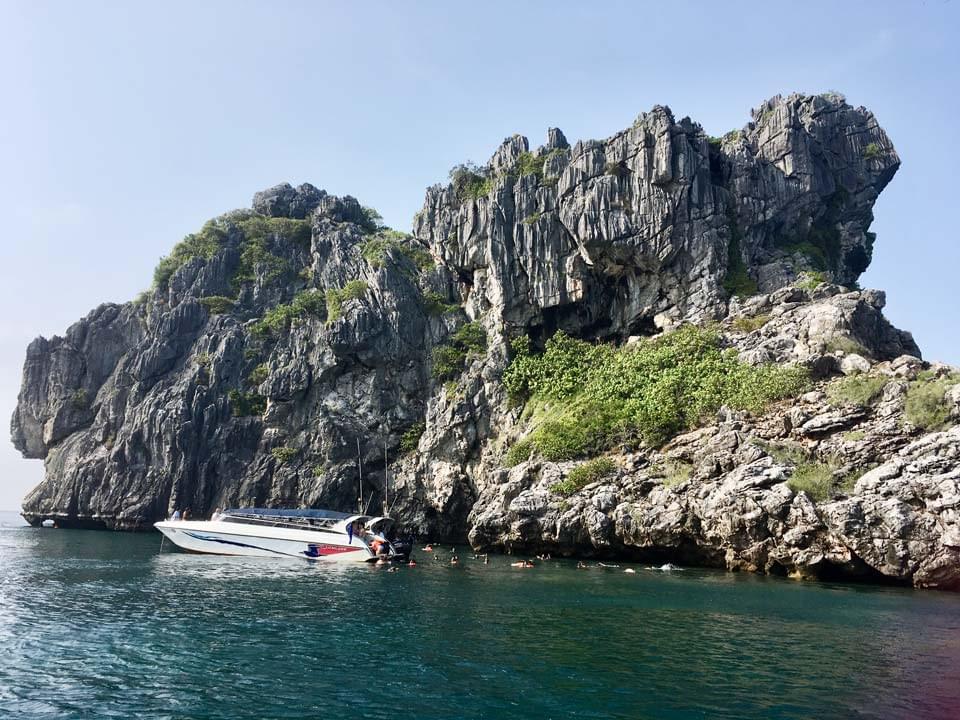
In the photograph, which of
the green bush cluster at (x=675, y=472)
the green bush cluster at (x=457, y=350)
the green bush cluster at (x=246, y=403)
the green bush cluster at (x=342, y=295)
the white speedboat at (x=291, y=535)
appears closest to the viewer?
the green bush cluster at (x=675, y=472)

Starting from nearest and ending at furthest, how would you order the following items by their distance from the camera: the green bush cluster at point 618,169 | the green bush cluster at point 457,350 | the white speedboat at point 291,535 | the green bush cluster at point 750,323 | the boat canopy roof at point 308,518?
1. the white speedboat at point 291,535
2. the boat canopy roof at point 308,518
3. the green bush cluster at point 750,323
4. the green bush cluster at point 618,169
5. the green bush cluster at point 457,350

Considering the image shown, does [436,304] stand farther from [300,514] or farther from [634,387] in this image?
[300,514]

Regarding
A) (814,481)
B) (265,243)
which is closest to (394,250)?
(265,243)

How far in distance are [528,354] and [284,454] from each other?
34075 mm

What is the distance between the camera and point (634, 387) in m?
62.9

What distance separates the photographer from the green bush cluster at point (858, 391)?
4719cm

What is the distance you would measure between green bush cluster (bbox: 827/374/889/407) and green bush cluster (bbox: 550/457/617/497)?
1868 cm

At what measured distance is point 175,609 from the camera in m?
29.2

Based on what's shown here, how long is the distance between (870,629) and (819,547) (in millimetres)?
16662

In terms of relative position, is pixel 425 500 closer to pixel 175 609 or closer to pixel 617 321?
pixel 617 321

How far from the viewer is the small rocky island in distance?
52688mm

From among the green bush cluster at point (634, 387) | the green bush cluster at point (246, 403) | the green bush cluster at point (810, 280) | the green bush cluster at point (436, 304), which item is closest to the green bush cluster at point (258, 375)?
the green bush cluster at point (246, 403)

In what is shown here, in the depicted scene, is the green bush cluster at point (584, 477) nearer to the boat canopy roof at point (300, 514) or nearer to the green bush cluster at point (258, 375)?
the boat canopy roof at point (300, 514)

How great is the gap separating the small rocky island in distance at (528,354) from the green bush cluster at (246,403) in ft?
1.21
